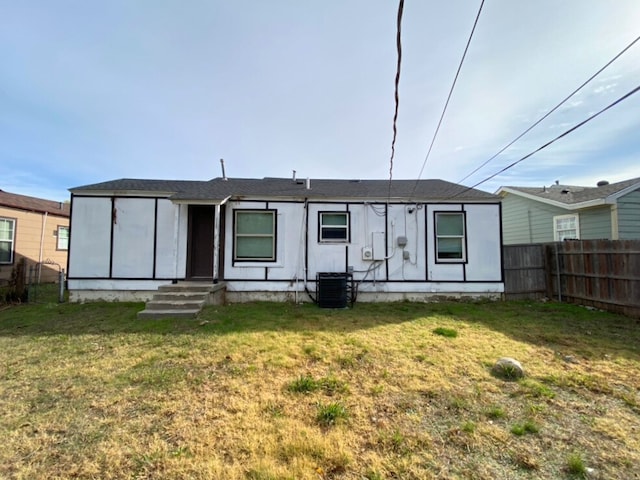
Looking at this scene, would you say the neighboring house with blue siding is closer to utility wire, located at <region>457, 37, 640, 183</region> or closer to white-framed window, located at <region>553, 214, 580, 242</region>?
white-framed window, located at <region>553, 214, 580, 242</region>

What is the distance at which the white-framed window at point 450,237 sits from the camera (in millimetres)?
8820

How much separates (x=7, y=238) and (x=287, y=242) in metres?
12.1

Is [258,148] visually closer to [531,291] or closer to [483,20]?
[483,20]

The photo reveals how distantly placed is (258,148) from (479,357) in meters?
10.5

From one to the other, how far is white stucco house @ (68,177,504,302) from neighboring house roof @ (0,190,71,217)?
6.52 m

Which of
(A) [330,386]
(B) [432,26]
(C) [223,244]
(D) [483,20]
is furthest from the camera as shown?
(C) [223,244]

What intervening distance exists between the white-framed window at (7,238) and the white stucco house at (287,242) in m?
6.29

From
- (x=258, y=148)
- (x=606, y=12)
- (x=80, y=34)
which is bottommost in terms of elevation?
(x=606, y=12)

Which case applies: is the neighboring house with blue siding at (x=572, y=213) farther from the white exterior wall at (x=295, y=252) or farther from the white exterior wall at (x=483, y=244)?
the white exterior wall at (x=295, y=252)

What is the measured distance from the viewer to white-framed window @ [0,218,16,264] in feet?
37.9

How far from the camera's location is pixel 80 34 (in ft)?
22.1

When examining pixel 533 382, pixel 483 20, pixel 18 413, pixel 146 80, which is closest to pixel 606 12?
pixel 483 20

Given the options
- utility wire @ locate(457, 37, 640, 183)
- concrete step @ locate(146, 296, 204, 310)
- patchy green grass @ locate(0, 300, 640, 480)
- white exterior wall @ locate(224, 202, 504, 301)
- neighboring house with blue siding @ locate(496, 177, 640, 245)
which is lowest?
patchy green grass @ locate(0, 300, 640, 480)

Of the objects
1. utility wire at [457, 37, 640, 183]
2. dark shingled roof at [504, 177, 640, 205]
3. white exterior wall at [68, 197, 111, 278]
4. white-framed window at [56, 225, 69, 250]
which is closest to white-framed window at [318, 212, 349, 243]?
utility wire at [457, 37, 640, 183]
